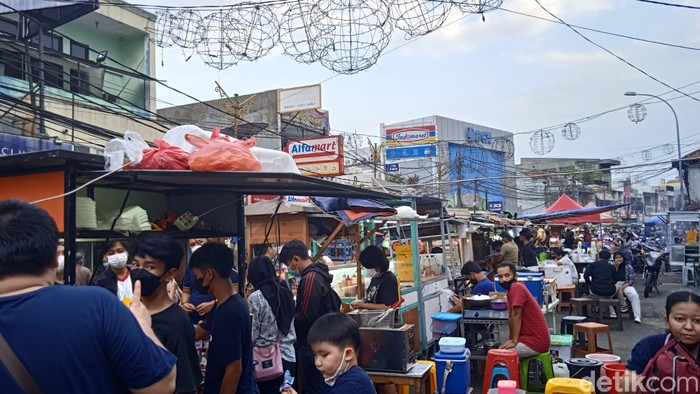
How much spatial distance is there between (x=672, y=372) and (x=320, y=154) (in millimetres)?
12224

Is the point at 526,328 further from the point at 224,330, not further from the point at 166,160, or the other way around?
the point at 166,160

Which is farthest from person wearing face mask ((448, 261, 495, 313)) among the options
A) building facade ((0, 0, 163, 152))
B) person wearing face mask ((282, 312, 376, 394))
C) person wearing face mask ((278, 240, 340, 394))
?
building facade ((0, 0, 163, 152))

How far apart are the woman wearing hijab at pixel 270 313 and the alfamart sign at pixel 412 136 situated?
79.6 feet

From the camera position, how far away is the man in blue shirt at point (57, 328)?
1.65 metres

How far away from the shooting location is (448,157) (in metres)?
37.0

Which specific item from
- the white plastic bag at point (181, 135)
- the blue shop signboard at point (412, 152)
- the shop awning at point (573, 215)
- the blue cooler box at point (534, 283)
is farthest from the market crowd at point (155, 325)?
the blue shop signboard at point (412, 152)

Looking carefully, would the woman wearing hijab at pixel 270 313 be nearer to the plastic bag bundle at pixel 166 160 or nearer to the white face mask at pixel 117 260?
the white face mask at pixel 117 260

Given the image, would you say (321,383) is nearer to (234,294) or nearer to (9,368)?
(234,294)

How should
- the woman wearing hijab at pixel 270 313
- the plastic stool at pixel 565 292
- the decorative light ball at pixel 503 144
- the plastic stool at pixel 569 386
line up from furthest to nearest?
the decorative light ball at pixel 503 144
the plastic stool at pixel 565 292
the plastic stool at pixel 569 386
the woman wearing hijab at pixel 270 313

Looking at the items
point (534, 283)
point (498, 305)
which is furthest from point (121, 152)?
point (534, 283)

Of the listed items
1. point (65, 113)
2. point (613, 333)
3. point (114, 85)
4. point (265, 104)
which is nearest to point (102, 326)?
point (613, 333)

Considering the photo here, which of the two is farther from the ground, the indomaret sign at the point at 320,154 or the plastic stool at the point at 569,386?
the indomaret sign at the point at 320,154

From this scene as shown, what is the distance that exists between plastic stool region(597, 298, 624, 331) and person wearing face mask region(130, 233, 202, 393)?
10255 mm

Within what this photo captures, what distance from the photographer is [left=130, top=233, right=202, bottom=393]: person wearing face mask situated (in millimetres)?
2744
